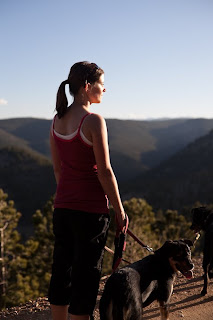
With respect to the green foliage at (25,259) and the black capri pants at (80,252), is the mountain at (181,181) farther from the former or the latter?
the black capri pants at (80,252)

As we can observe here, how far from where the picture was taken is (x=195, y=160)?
443 ft

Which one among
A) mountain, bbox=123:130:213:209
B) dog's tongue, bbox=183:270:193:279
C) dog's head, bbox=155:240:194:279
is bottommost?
dog's tongue, bbox=183:270:193:279

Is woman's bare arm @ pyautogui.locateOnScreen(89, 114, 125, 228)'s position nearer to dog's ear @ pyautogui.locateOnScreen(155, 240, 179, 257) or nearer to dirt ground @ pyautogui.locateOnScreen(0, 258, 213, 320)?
dog's ear @ pyautogui.locateOnScreen(155, 240, 179, 257)

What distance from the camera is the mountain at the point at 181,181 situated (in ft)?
303

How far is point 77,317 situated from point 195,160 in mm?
136386

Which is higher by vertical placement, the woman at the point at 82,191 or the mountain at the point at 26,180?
the mountain at the point at 26,180

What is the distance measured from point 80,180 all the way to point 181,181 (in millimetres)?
112514

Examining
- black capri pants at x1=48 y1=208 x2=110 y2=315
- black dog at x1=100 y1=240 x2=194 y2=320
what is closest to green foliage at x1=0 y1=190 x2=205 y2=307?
black dog at x1=100 y1=240 x2=194 y2=320

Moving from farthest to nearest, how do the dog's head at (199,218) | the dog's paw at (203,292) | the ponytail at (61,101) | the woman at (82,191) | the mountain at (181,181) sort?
the mountain at (181,181)
the dog's head at (199,218)
the dog's paw at (203,292)
the ponytail at (61,101)
the woman at (82,191)

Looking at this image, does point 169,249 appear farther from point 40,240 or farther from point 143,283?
point 40,240

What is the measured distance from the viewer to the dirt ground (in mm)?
4770

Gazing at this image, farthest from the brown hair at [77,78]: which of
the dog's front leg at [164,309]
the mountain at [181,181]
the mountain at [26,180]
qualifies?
the mountain at [26,180]

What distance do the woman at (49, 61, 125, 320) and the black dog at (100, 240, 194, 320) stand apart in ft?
1.59

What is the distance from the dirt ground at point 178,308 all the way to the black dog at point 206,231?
23 centimetres
